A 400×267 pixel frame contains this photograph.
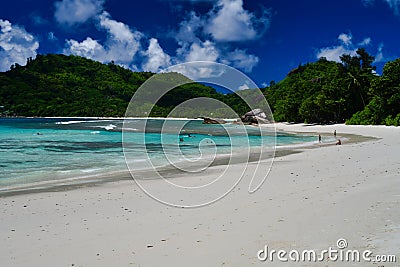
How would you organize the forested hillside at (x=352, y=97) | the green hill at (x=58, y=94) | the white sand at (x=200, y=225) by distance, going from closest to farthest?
the white sand at (x=200, y=225)
the forested hillside at (x=352, y=97)
the green hill at (x=58, y=94)

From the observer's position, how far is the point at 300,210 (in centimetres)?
687

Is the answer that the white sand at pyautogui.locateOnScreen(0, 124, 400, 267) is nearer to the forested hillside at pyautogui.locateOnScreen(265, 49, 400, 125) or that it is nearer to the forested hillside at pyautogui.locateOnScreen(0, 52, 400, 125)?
the forested hillside at pyautogui.locateOnScreen(0, 52, 400, 125)

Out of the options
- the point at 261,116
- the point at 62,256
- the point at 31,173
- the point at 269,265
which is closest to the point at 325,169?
the point at 269,265

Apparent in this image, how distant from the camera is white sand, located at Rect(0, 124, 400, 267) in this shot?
192 inches

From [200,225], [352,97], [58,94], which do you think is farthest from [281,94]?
[58,94]

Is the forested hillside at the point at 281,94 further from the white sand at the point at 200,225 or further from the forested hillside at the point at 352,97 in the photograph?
the white sand at the point at 200,225

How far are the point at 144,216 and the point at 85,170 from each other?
936 centimetres

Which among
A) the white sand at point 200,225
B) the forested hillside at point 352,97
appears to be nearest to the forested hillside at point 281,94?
the forested hillside at point 352,97

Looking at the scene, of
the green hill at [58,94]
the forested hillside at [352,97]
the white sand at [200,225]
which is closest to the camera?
the white sand at [200,225]

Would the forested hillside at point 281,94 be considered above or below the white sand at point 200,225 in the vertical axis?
above

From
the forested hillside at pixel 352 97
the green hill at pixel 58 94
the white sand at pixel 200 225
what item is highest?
the green hill at pixel 58 94

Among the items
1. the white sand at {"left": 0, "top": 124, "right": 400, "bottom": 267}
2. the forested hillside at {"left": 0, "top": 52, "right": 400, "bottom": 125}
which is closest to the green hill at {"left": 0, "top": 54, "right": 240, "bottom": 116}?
the forested hillside at {"left": 0, "top": 52, "right": 400, "bottom": 125}

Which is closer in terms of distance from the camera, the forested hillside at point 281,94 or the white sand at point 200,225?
the white sand at point 200,225

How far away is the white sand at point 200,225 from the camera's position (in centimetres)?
488
